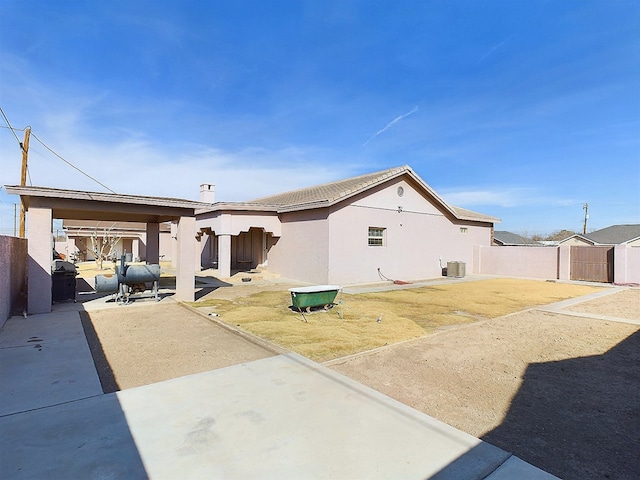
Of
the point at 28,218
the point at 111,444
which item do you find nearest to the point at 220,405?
the point at 111,444

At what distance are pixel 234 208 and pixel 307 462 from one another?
15434mm

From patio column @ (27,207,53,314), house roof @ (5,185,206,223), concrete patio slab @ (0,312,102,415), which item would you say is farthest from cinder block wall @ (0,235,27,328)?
house roof @ (5,185,206,223)

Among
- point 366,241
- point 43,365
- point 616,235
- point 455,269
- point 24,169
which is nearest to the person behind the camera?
point 43,365

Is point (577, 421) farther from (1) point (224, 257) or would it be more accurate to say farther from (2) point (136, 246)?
(2) point (136, 246)

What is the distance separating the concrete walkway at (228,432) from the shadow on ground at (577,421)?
16.5 inches

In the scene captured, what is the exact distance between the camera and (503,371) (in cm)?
562

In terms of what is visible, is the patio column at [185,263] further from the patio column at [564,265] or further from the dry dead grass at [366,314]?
the patio column at [564,265]

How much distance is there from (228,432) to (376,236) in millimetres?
15036

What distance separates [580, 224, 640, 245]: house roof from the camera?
3841 centimetres

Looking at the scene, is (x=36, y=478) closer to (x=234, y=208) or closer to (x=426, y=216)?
(x=234, y=208)

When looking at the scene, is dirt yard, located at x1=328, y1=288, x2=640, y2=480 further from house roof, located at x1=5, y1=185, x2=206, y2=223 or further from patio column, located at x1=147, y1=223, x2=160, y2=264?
patio column, located at x1=147, y1=223, x2=160, y2=264

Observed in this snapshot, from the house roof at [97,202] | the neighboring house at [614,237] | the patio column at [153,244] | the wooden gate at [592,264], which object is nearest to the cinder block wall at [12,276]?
the house roof at [97,202]

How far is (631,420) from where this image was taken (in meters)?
4.10

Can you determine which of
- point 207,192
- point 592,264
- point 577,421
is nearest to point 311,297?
point 577,421
